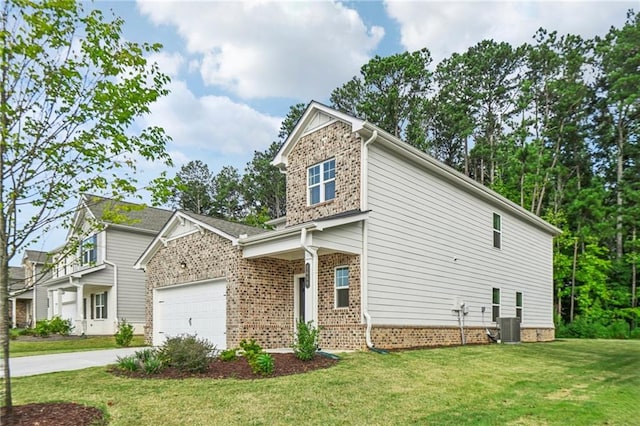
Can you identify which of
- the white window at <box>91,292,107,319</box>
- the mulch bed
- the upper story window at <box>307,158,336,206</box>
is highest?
the upper story window at <box>307,158,336,206</box>

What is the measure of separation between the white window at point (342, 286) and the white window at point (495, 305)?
815cm

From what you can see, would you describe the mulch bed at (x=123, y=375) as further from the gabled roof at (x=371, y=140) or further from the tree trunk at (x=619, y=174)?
the tree trunk at (x=619, y=174)

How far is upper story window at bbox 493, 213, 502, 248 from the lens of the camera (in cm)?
1874

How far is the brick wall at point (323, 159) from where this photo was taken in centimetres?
1288

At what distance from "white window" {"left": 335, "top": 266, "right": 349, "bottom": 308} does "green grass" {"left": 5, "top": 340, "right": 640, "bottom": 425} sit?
205 cm

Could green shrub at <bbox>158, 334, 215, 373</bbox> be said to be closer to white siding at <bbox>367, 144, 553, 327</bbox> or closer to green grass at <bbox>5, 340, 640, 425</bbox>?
green grass at <bbox>5, 340, 640, 425</bbox>

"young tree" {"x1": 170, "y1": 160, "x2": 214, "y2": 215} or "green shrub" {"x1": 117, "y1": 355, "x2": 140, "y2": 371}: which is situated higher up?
"young tree" {"x1": 170, "y1": 160, "x2": 214, "y2": 215}

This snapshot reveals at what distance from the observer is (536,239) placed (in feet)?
73.8

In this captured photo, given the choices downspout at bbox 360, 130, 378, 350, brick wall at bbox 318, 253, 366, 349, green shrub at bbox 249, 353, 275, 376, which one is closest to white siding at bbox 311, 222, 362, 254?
downspout at bbox 360, 130, 378, 350

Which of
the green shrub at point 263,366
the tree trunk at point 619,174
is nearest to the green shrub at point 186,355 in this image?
the green shrub at point 263,366

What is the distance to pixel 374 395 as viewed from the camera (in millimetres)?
7473

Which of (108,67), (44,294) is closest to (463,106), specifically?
(108,67)

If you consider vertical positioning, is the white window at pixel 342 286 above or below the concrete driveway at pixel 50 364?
above

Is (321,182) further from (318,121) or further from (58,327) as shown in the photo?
(58,327)
